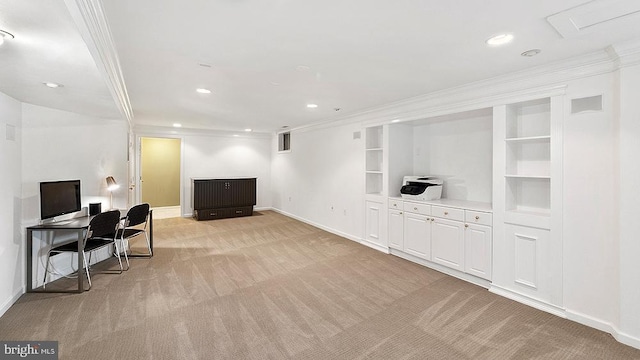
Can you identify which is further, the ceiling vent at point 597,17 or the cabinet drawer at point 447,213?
the cabinet drawer at point 447,213

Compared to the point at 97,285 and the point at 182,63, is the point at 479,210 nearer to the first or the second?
the point at 182,63

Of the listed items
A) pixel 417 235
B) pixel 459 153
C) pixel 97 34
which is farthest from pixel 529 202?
pixel 97 34

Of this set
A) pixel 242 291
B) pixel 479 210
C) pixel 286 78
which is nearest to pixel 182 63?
pixel 286 78

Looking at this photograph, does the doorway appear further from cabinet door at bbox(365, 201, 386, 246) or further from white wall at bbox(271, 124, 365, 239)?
cabinet door at bbox(365, 201, 386, 246)

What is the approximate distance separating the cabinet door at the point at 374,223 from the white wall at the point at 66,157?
4.11 m

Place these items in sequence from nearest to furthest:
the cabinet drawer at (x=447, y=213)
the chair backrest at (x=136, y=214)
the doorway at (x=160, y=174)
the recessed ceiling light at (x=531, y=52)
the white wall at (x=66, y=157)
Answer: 1. the recessed ceiling light at (x=531, y=52)
2. the white wall at (x=66, y=157)
3. the cabinet drawer at (x=447, y=213)
4. the chair backrest at (x=136, y=214)
5. the doorway at (x=160, y=174)

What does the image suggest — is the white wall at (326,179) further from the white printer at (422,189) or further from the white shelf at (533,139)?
the white shelf at (533,139)

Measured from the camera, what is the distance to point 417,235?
4.14 metres

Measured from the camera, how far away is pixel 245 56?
2.60 m

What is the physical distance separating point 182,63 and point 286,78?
1.05 m

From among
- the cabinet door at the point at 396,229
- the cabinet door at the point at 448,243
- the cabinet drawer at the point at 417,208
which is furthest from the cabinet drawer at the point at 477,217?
the cabinet door at the point at 396,229

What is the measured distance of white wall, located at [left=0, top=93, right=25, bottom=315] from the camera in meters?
2.81

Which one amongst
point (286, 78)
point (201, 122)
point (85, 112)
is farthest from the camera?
point (201, 122)

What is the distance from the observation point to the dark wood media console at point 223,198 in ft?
23.7
